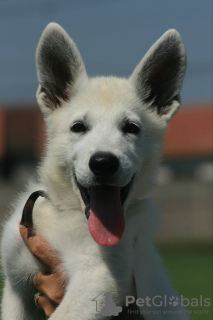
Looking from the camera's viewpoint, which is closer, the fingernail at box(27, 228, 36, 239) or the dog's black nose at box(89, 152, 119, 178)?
the dog's black nose at box(89, 152, 119, 178)

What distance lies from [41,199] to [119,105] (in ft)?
3.63

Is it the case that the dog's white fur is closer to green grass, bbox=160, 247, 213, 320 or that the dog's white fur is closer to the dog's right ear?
the dog's right ear

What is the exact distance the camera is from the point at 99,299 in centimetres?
440

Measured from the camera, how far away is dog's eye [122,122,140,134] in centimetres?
500

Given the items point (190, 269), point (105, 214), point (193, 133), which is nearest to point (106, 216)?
point (105, 214)

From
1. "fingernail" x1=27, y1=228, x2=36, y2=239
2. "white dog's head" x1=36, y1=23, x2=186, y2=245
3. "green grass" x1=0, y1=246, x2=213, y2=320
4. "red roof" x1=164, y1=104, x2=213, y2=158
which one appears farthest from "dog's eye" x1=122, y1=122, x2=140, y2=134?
"red roof" x1=164, y1=104, x2=213, y2=158

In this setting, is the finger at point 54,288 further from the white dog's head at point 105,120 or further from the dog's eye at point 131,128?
the dog's eye at point 131,128

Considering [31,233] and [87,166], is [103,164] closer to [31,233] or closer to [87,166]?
[87,166]

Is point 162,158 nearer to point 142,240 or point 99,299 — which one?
point 142,240

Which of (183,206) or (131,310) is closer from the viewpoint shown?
(131,310)

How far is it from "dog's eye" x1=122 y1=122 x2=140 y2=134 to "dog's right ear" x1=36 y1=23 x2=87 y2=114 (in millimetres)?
670

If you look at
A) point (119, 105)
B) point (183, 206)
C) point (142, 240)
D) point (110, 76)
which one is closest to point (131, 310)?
point (142, 240)

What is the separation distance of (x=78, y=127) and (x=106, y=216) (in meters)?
0.80

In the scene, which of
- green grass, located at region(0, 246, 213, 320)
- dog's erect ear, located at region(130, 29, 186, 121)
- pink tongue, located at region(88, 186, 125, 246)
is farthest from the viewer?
green grass, located at region(0, 246, 213, 320)
